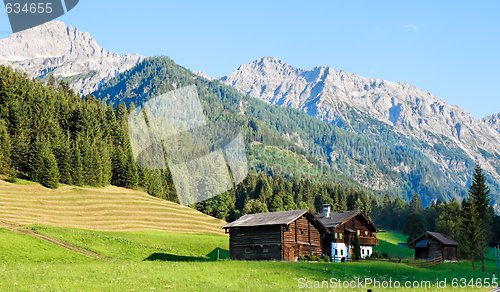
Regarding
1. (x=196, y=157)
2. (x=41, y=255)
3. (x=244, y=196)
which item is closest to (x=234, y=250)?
(x=41, y=255)

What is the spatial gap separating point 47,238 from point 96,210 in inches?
1423

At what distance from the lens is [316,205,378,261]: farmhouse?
8738cm

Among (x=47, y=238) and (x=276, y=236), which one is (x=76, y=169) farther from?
(x=276, y=236)

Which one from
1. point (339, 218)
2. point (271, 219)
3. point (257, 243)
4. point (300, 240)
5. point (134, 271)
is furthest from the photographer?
point (339, 218)

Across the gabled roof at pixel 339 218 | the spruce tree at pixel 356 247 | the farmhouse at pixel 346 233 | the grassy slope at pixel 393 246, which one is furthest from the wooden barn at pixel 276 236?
the grassy slope at pixel 393 246

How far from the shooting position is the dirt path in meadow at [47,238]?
201ft

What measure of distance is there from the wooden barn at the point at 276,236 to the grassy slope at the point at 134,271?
9049 mm

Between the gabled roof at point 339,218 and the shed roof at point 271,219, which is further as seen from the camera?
the gabled roof at point 339,218

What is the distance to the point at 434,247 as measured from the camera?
106m

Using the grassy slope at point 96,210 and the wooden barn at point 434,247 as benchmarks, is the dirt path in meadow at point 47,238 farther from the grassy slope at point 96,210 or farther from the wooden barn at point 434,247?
the wooden barn at point 434,247

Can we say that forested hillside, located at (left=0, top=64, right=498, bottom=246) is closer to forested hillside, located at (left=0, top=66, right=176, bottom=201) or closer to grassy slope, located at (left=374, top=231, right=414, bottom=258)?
forested hillside, located at (left=0, top=66, right=176, bottom=201)

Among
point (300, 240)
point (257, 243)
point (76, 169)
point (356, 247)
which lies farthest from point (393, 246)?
point (76, 169)

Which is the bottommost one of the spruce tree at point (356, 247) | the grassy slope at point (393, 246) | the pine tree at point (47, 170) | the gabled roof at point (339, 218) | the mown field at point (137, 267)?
the grassy slope at point (393, 246)

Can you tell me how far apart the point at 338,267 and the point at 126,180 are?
8874 centimetres
